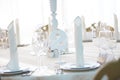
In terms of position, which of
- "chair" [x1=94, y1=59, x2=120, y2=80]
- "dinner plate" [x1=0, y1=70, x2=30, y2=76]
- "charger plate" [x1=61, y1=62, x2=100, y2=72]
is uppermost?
"chair" [x1=94, y1=59, x2=120, y2=80]

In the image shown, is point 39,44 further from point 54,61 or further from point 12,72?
point 12,72

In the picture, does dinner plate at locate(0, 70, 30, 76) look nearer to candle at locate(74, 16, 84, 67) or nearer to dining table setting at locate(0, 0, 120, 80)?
dining table setting at locate(0, 0, 120, 80)

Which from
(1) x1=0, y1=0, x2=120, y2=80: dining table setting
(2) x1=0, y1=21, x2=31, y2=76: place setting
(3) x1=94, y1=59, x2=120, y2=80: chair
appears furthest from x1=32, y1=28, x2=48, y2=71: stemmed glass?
(3) x1=94, y1=59, x2=120, y2=80: chair

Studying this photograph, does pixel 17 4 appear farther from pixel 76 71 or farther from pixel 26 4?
pixel 76 71

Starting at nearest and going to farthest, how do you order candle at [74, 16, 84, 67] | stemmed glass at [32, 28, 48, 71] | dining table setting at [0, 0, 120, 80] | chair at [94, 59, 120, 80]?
chair at [94, 59, 120, 80], dining table setting at [0, 0, 120, 80], candle at [74, 16, 84, 67], stemmed glass at [32, 28, 48, 71]

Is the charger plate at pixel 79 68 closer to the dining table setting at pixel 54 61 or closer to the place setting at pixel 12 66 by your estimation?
the dining table setting at pixel 54 61

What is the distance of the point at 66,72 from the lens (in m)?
1.54

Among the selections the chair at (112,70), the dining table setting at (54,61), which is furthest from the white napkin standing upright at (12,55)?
the chair at (112,70)

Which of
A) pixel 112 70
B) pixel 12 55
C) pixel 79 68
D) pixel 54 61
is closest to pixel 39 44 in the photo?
pixel 54 61

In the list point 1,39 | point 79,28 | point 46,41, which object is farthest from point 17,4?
point 79,28

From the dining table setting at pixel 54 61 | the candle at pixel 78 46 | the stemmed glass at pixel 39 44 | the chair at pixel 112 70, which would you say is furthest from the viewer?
the stemmed glass at pixel 39 44

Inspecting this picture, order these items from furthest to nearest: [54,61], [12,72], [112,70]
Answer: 1. [54,61]
2. [12,72]
3. [112,70]

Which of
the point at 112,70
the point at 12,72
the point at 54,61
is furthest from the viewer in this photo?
the point at 54,61

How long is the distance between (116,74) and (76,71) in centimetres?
61
